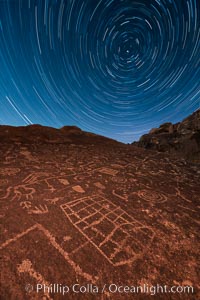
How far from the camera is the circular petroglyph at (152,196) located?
3693 mm

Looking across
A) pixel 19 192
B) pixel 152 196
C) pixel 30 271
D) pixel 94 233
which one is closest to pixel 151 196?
pixel 152 196

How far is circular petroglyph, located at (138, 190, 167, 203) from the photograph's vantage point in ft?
12.1

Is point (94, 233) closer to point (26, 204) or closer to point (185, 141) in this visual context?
point (26, 204)

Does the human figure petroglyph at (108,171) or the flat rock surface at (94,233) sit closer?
the flat rock surface at (94,233)

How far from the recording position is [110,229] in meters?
2.55

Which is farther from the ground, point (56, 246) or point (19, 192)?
point (19, 192)

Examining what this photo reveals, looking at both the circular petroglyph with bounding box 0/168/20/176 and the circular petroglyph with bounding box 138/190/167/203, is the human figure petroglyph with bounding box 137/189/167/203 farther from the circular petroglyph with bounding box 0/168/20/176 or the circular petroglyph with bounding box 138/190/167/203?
the circular petroglyph with bounding box 0/168/20/176

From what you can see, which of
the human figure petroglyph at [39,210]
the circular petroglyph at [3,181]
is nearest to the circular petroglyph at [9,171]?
the circular petroglyph at [3,181]

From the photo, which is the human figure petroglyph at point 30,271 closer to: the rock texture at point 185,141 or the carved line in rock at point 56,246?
the carved line in rock at point 56,246

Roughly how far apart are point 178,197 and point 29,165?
4.60 meters

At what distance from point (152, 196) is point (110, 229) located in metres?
1.74

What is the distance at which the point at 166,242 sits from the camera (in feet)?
7.92

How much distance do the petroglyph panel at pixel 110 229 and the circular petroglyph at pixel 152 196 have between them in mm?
939

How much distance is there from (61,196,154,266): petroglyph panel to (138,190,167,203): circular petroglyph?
0.94 meters
